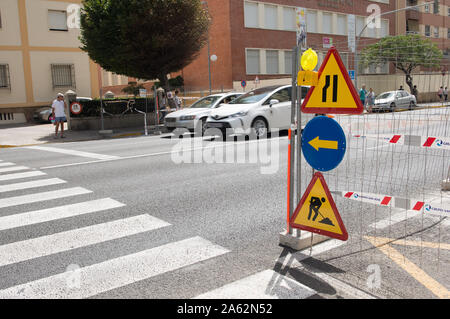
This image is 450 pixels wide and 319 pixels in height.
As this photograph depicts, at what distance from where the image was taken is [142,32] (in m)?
20.3

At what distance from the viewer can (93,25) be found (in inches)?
824

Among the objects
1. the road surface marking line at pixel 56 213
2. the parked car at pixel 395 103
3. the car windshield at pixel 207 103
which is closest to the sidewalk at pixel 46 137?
the car windshield at pixel 207 103

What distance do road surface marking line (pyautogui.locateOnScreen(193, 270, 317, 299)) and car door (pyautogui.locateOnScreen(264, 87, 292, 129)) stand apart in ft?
34.5

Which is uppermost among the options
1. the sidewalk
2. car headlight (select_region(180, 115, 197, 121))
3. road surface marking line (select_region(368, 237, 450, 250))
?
car headlight (select_region(180, 115, 197, 121))

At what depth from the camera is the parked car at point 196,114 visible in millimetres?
15961

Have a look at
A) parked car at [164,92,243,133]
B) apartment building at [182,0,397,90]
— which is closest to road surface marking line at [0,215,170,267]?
parked car at [164,92,243,133]

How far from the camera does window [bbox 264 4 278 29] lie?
1481 inches

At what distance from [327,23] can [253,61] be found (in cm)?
1003

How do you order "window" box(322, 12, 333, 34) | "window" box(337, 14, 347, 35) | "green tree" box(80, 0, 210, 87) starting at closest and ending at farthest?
"green tree" box(80, 0, 210, 87)
"window" box(322, 12, 333, 34)
"window" box(337, 14, 347, 35)

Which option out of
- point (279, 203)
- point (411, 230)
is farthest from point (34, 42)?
point (411, 230)

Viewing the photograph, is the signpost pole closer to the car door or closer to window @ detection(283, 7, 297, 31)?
the car door

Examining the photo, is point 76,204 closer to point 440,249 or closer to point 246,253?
point 246,253

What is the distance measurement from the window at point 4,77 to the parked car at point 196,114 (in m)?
14.4

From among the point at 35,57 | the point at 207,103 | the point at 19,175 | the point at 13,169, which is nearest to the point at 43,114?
the point at 35,57
